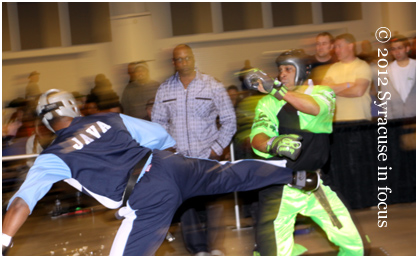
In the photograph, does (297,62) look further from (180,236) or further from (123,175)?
(180,236)

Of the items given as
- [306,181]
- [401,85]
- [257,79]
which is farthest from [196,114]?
[401,85]

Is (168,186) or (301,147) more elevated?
(301,147)

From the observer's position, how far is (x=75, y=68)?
11500 mm

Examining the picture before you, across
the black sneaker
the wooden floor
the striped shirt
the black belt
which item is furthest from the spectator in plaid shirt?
the black belt

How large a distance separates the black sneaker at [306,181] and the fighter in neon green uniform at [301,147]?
3.9 inches

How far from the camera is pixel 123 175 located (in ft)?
10.3

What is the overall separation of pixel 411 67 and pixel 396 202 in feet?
5.01

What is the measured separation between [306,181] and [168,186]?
0.95 metres

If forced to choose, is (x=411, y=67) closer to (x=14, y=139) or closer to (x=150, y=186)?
(x=150, y=186)

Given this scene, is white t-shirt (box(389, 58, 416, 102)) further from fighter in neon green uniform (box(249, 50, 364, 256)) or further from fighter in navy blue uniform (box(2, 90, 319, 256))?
fighter in navy blue uniform (box(2, 90, 319, 256))

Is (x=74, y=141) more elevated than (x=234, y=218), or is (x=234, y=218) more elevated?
(x=74, y=141)

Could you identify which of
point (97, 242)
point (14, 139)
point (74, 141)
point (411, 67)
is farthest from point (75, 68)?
point (74, 141)

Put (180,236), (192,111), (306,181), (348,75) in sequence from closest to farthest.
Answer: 1. (306,181)
2. (192,111)
3. (180,236)
4. (348,75)

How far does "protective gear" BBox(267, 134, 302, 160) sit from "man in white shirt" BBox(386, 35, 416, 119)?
283cm
